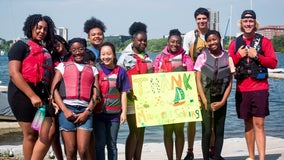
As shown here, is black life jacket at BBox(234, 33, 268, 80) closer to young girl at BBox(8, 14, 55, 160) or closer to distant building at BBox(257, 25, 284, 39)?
young girl at BBox(8, 14, 55, 160)

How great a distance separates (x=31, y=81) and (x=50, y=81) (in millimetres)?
255

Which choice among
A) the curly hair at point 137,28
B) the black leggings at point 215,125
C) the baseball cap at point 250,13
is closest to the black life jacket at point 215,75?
the black leggings at point 215,125

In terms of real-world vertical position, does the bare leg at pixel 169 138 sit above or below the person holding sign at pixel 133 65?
below

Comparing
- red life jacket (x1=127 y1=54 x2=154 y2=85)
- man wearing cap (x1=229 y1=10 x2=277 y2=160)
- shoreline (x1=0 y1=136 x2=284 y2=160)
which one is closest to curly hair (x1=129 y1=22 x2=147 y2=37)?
red life jacket (x1=127 y1=54 x2=154 y2=85)

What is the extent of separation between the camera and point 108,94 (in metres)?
5.52

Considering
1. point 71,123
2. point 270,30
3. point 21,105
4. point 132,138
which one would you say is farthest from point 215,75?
point 270,30

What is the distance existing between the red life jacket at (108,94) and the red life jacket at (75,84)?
302 mm

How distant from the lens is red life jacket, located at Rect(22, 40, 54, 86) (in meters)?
5.01

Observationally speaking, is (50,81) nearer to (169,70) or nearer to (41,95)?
(41,95)

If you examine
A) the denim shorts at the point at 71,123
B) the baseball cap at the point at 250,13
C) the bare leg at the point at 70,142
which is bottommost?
the bare leg at the point at 70,142

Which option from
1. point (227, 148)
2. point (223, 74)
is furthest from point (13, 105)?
point (227, 148)

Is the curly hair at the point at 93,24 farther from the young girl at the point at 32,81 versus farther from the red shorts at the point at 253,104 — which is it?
the red shorts at the point at 253,104

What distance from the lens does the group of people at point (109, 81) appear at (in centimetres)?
512

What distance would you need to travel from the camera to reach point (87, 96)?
519 centimetres
